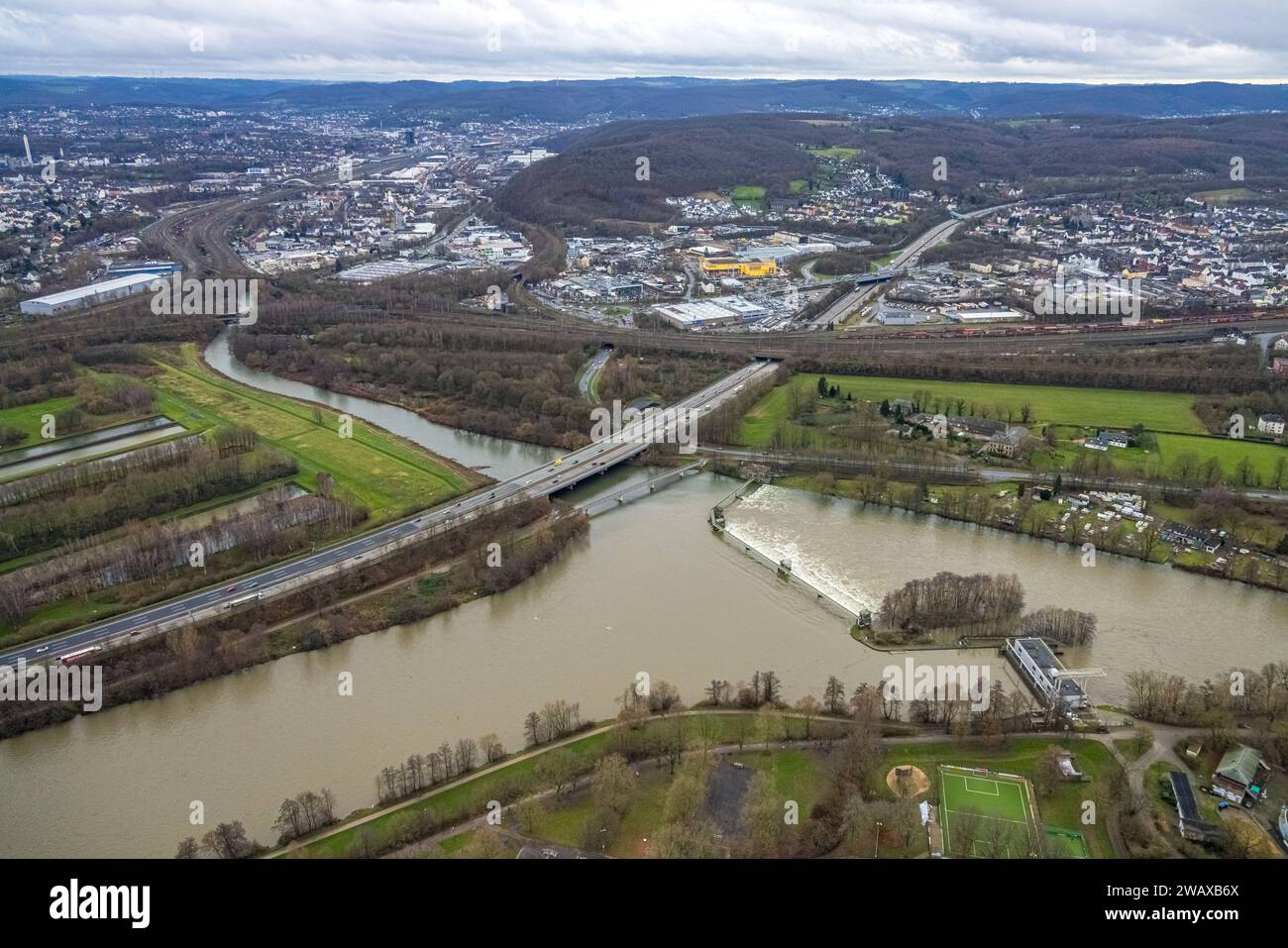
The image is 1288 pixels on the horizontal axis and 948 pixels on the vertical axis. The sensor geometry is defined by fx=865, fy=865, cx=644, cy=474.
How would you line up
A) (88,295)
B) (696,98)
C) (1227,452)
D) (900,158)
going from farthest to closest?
(696,98), (900,158), (88,295), (1227,452)

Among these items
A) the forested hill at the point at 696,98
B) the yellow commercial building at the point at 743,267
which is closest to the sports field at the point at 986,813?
the yellow commercial building at the point at 743,267

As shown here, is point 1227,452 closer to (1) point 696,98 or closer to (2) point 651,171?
(2) point 651,171

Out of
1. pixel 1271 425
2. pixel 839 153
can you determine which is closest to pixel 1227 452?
pixel 1271 425

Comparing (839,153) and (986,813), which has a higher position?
(839,153)

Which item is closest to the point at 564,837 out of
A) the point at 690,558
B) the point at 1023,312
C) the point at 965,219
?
the point at 690,558

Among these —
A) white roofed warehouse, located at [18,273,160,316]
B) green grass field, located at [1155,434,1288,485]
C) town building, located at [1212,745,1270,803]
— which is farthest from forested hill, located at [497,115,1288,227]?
town building, located at [1212,745,1270,803]

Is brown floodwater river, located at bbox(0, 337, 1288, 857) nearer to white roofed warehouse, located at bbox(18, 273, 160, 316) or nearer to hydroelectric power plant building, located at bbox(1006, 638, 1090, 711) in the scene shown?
hydroelectric power plant building, located at bbox(1006, 638, 1090, 711)

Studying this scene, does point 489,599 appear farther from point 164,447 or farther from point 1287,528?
point 1287,528
